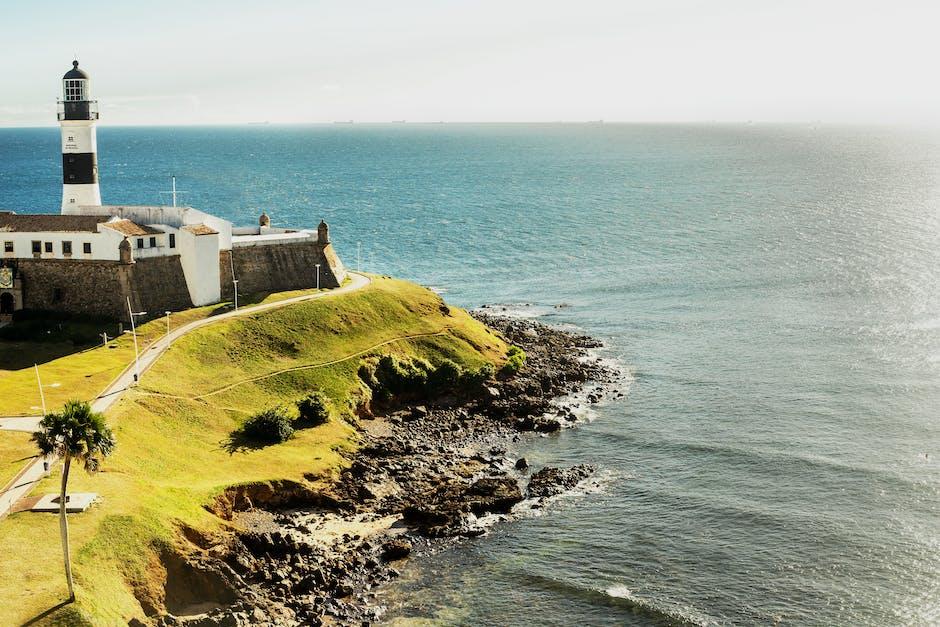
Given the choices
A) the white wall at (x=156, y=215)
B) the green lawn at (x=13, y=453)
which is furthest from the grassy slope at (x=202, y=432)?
the white wall at (x=156, y=215)

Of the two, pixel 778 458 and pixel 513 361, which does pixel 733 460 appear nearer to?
pixel 778 458

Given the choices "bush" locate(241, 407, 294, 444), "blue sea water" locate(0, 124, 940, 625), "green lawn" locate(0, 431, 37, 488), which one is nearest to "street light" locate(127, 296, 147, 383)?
"bush" locate(241, 407, 294, 444)

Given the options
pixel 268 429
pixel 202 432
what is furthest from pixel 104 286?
pixel 268 429

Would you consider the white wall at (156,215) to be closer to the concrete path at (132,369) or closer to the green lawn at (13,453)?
the concrete path at (132,369)

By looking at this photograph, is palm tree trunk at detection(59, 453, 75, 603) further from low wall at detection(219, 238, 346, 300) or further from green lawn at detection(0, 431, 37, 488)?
low wall at detection(219, 238, 346, 300)

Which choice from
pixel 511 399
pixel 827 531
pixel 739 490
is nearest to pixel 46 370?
pixel 511 399

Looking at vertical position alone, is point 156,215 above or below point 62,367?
above
